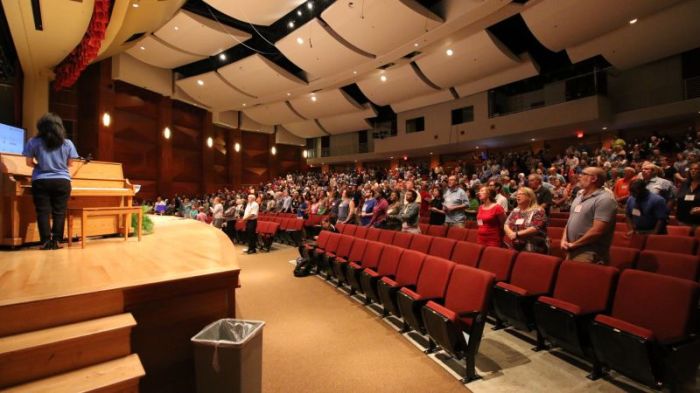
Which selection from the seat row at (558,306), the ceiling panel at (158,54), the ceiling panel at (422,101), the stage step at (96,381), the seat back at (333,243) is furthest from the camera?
the ceiling panel at (422,101)

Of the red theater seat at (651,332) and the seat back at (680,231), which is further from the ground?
the seat back at (680,231)

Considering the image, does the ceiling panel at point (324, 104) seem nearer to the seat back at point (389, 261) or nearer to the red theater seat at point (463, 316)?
the seat back at point (389, 261)

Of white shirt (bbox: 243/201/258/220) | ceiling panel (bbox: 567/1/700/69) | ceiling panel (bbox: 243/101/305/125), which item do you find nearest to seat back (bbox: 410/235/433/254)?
white shirt (bbox: 243/201/258/220)

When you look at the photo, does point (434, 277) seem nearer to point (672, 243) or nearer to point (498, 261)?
point (498, 261)

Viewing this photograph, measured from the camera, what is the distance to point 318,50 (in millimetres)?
11430

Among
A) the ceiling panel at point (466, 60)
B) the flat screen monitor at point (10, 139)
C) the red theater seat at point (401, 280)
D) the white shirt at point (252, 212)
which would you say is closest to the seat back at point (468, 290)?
the red theater seat at point (401, 280)

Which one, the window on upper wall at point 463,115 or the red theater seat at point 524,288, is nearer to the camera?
the red theater seat at point 524,288

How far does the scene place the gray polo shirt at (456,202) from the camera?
460 cm

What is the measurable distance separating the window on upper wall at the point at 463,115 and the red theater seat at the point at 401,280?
40.7 feet

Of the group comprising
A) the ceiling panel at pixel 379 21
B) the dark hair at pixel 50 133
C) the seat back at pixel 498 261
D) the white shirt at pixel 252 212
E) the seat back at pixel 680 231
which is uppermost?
the ceiling panel at pixel 379 21

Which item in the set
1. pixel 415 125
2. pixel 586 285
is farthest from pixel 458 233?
pixel 415 125

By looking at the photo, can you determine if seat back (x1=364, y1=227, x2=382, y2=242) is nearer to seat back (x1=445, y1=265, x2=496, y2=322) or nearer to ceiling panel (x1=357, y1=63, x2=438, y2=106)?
seat back (x1=445, y1=265, x2=496, y2=322)

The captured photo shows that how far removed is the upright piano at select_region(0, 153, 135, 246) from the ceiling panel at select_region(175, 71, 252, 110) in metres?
10.9

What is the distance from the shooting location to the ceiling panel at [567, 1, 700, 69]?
8719mm
